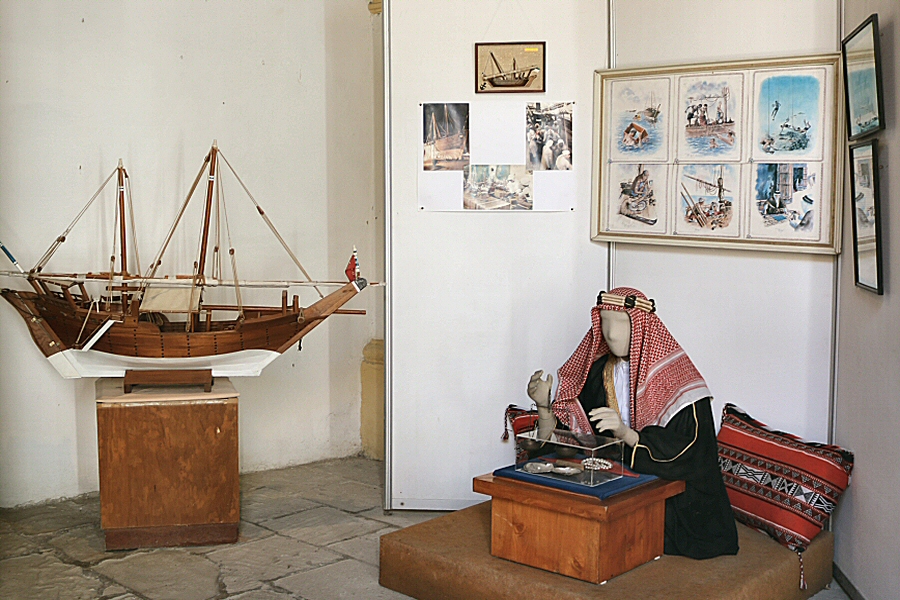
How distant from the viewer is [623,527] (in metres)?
3.99

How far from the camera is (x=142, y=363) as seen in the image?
5117 mm

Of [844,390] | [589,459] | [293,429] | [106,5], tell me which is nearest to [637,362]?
[589,459]

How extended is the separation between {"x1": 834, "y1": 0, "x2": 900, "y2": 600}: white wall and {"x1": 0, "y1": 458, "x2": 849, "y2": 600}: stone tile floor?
0.38 meters

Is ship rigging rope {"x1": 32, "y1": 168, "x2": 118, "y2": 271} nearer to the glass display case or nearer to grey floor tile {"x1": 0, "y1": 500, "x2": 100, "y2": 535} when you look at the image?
grey floor tile {"x1": 0, "y1": 500, "x2": 100, "y2": 535}

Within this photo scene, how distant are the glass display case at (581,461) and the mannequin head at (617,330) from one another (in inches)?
16.6

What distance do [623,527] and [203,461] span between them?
2.31 m

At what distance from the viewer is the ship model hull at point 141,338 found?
16.6 feet

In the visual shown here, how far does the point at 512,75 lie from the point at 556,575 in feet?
9.49

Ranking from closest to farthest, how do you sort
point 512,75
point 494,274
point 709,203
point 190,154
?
point 709,203 → point 512,75 → point 494,274 → point 190,154

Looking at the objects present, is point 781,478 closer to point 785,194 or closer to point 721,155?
point 785,194

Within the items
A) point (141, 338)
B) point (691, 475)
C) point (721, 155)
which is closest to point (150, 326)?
point (141, 338)

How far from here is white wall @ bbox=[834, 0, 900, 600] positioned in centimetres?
390

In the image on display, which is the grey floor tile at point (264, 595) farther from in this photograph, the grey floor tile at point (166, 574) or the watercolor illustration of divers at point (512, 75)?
the watercolor illustration of divers at point (512, 75)

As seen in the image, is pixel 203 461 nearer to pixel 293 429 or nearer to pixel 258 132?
pixel 293 429
